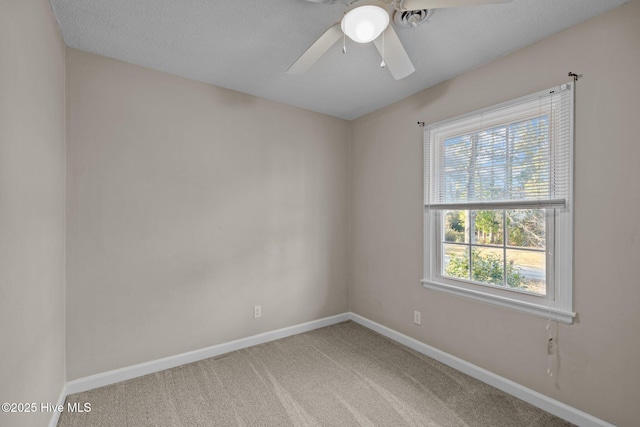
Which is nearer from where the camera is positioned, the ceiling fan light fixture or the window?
the ceiling fan light fixture

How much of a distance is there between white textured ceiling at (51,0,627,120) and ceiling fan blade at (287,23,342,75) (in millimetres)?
257

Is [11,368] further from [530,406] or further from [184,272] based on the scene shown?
[530,406]

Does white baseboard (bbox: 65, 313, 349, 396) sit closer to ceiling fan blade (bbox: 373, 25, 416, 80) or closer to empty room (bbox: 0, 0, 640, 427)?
empty room (bbox: 0, 0, 640, 427)

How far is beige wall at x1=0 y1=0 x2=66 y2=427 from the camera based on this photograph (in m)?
1.14

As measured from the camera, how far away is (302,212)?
3307mm

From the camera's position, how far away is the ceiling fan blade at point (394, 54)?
60.7 inches

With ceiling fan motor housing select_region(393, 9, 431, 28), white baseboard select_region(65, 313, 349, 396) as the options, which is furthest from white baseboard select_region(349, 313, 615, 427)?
ceiling fan motor housing select_region(393, 9, 431, 28)

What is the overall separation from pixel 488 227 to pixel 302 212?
178 cm

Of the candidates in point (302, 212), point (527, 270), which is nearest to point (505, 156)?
point (527, 270)

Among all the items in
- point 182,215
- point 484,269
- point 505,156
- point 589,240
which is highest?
point 505,156

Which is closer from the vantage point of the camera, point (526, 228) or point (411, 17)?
point (411, 17)

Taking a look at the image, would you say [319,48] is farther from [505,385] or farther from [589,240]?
[505,385]

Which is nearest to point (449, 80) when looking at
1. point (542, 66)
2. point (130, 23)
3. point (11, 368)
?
point (542, 66)

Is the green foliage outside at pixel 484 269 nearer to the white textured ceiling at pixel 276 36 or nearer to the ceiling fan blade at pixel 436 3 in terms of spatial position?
the white textured ceiling at pixel 276 36
